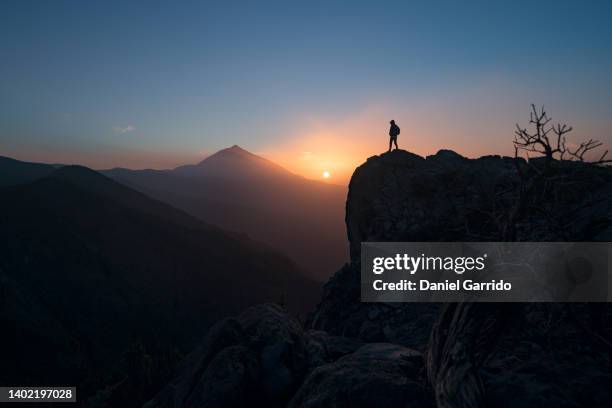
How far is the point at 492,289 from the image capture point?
205 inches

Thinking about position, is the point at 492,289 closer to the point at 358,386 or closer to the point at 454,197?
the point at 358,386

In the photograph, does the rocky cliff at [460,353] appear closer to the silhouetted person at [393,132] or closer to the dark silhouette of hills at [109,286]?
the silhouetted person at [393,132]

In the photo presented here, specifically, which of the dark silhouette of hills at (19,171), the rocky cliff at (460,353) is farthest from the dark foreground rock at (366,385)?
the dark silhouette of hills at (19,171)

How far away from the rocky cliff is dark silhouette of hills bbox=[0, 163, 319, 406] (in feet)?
54.7

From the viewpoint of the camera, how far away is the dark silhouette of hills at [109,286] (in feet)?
114

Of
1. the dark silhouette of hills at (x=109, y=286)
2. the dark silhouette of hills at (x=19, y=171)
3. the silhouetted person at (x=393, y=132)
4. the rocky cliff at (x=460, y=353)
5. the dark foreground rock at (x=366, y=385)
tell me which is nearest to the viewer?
the rocky cliff at (x=460, y=353)

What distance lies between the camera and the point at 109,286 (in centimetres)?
5203

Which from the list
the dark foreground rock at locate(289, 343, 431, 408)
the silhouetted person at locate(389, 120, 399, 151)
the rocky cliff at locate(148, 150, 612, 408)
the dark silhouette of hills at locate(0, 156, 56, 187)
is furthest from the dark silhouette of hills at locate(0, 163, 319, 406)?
the dark silhouette of hills at locate(0, 156, 56, 187)

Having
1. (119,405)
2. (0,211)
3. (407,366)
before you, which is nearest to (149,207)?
(0,211)

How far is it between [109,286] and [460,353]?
58.6 m

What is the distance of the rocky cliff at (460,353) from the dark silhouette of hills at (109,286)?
16.7 m

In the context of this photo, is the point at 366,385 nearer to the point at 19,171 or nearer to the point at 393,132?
Result: the point at 393,132

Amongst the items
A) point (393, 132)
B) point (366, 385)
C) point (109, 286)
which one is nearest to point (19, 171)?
point (109, 286)

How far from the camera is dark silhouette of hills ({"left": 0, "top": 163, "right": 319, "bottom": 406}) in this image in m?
34.7
